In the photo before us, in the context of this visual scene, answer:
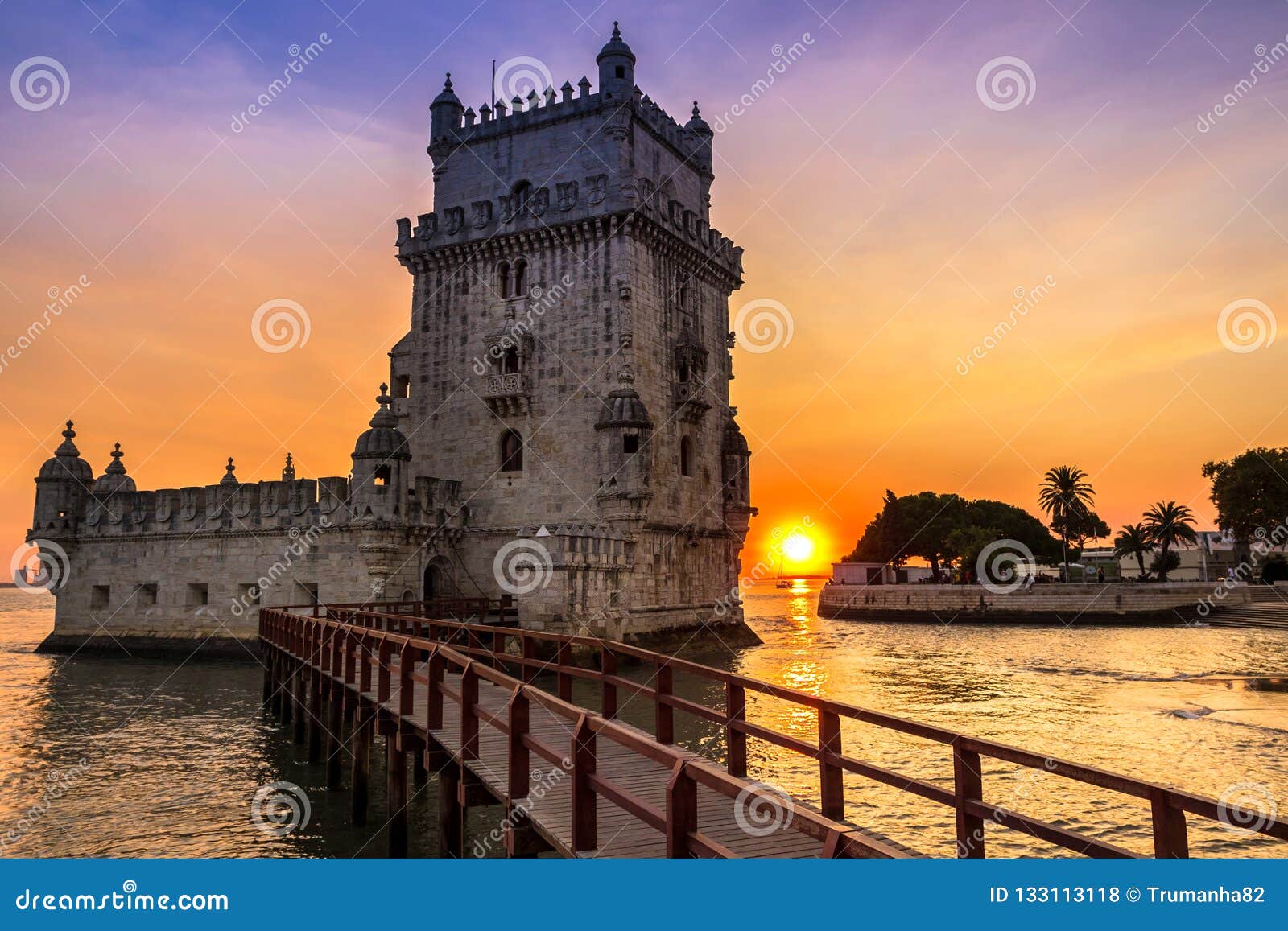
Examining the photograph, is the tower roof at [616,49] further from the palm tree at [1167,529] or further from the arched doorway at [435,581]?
the palm tree at [1167,529]

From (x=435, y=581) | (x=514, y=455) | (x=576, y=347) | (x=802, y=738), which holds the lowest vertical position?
(x=802, y=738)

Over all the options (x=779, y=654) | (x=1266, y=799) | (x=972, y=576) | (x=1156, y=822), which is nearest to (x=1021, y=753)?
(x=1156, y=822)

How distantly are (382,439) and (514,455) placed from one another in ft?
17.7

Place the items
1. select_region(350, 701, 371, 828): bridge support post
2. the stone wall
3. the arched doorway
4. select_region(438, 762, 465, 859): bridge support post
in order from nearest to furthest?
select_region(438, 762, 465, 859): bridge support post < select_region(350, 701, 371, 828): bridge support post < the arched doorway < the stone wall

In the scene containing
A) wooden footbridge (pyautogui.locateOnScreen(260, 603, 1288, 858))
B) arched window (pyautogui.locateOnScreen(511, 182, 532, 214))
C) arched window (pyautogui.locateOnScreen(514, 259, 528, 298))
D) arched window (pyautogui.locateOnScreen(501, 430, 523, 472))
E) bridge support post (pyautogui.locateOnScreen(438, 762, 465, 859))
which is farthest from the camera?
arched window (pyautogui.locateOnScreen(511, 182, 532, 214))

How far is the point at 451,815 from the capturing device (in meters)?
9.94

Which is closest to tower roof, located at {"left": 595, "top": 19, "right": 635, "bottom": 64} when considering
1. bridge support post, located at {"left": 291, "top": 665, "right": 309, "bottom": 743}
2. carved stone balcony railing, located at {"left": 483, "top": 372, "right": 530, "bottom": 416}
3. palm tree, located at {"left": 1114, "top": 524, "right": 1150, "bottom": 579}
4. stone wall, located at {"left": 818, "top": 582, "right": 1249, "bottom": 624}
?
carved stone balcony railing, located at {"left": 483, "top": 372, "right": 530, "bottom": 416}

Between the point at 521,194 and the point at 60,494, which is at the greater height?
the point at 521,194

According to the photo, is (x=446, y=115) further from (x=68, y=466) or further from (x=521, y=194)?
(x=68, y=466)

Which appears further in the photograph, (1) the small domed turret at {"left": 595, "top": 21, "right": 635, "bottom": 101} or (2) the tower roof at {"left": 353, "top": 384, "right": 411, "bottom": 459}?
(1) the small domed turret at {"left": 595, "top": 21, "right": 635, "bottom": 101}

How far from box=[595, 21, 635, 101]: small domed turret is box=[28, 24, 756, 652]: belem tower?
9 centimetres

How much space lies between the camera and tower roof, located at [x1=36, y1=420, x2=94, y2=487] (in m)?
37.1

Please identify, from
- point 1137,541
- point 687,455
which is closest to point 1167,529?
point 1137,541

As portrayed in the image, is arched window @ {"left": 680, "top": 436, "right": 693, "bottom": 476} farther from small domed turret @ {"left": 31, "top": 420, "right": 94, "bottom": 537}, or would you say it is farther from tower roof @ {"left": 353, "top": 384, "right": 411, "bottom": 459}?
small domed turret @ {"left": 31, "top": 420, "right": 94, "bottom": 537}
